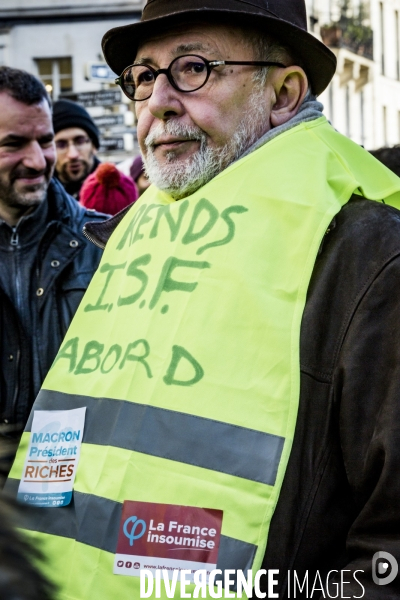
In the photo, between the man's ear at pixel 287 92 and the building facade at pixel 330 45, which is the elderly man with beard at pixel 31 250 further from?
the building facade at pixel 330 45

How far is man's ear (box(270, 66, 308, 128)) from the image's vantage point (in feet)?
8.58

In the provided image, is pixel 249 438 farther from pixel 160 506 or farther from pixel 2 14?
pixel 2 14

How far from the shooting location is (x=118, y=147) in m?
11.3

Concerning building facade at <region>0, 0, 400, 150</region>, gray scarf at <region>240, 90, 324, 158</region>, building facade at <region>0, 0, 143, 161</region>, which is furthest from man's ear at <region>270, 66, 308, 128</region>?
building facade at <region>0, 0, 143, 161</region>

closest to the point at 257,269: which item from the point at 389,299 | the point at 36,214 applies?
the point at 389,299

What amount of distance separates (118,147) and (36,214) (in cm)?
764

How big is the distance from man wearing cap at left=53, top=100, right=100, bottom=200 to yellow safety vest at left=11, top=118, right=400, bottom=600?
160 inches

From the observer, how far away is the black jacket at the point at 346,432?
6.52 feet

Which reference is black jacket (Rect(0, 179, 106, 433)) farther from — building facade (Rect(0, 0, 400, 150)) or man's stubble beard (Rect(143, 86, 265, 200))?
building facade (Rect(0, 0, 400, 150))

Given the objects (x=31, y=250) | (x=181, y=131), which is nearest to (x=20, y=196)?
(x=31, y=250)

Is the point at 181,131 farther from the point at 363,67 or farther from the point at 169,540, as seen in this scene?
the point at 363,67

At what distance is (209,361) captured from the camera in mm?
2152

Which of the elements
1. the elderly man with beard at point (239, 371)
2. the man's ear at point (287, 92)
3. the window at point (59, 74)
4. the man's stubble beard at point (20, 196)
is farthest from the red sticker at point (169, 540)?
the window at point (59, 74)

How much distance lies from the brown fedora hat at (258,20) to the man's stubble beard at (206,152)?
0.16 meters
